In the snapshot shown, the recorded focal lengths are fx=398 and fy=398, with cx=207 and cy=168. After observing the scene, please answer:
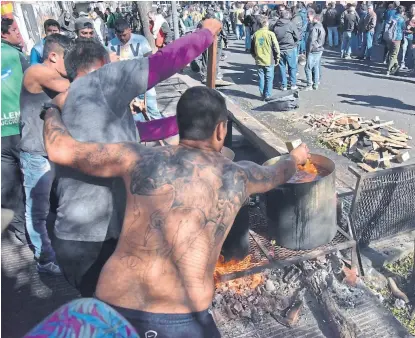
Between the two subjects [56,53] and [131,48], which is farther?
[131,48]

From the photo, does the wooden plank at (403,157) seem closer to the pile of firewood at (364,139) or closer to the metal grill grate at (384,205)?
the pile of firewood at (364,139)

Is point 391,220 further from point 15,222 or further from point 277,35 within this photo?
point 277,35

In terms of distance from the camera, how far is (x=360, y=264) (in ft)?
14.3

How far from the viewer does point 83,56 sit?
2.95 metres

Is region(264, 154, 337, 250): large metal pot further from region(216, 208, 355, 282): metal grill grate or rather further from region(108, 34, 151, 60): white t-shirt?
region(108, 34, 151, 60): white t-shirt

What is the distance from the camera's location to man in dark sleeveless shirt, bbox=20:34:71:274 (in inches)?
140

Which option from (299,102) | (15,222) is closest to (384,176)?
(15,222)

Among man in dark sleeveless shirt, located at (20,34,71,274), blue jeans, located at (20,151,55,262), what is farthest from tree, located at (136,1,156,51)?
blue jeans, located at (20,151,55,262)

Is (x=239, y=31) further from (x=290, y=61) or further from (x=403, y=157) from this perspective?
(x=403, y=157)

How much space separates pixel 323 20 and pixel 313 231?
1651 cm

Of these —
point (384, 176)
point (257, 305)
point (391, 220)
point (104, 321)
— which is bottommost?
point (257, 305)

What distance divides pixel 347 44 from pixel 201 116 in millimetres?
15869

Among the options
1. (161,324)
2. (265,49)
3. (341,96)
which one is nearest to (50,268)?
(161,324)

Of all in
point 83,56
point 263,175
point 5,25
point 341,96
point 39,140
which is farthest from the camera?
point 341,96
